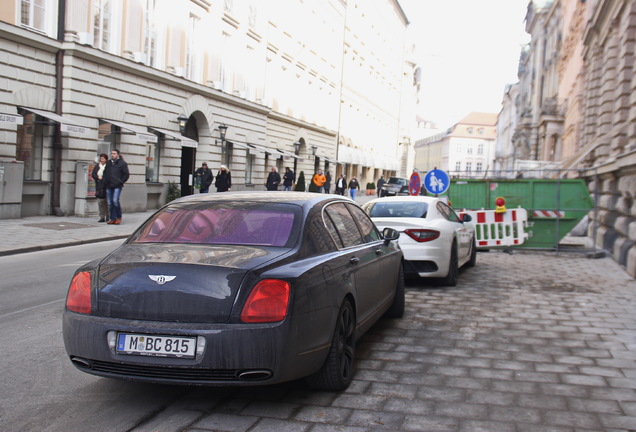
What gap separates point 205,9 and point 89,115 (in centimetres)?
1002

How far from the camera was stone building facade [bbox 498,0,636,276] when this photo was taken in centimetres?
1396

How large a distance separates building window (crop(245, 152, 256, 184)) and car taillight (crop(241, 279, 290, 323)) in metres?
30.6

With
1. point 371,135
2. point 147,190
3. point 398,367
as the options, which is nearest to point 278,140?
point 147,190

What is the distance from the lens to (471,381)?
5.03 metres

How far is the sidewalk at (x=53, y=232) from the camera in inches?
499

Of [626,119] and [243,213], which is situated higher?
[626,119]

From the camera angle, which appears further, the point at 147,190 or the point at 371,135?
the point at 371,135

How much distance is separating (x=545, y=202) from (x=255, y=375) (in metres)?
12.9

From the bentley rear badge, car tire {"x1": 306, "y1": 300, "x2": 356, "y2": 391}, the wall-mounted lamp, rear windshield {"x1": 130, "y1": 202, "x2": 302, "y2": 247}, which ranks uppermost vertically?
the wall-mounted lamp

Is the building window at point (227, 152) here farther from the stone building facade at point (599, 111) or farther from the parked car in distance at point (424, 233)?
the parked car in distance at point (424, 233)

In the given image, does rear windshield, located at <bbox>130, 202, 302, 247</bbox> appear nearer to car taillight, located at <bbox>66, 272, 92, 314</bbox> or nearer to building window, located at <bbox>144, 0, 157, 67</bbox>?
car taillight, located at <bbox>66, 272, 92, 314</bbox>

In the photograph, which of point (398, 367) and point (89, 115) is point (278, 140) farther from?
point (398, 367)

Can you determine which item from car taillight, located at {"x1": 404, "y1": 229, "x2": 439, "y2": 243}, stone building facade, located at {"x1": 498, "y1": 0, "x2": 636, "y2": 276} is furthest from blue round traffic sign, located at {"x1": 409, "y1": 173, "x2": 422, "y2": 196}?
car taillight, located at {"x1": 404, "y1": 229, "x2": 439, "y2": 243}

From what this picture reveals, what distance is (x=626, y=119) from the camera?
16906mm
